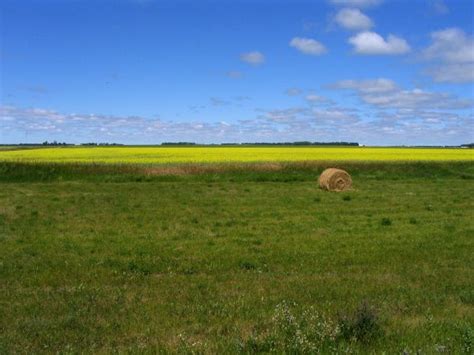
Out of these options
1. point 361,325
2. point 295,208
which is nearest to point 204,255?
point 361,325

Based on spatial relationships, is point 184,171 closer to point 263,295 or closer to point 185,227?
point 185,227

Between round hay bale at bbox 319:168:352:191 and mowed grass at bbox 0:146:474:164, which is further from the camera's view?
mowed grass at bbox 0:146:474:164

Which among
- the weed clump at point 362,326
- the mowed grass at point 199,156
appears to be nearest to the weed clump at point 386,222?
the weed clump at point 362,326

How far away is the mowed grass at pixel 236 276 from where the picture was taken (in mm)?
6090

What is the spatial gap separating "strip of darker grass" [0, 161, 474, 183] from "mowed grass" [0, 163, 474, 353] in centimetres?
1404

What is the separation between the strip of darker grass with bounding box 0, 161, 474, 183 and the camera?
35531 millimetres

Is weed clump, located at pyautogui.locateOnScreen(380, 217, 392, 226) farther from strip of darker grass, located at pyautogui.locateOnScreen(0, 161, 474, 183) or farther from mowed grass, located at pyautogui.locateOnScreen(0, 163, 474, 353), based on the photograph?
strip of darker grass, located at pyautogui.locateOnScreen(0, 161, 474, 183)

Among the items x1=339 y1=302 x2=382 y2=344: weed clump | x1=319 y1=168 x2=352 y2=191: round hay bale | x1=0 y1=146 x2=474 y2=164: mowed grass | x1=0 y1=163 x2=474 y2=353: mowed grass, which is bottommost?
x1=0 y1=163 x2=474 y2=353: mowed grass

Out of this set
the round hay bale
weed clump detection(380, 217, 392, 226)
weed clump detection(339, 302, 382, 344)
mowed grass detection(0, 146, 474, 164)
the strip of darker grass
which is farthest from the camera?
mowed grass detection(0, 146, 474, 164)

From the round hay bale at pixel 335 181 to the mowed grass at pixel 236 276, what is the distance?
6.37 m

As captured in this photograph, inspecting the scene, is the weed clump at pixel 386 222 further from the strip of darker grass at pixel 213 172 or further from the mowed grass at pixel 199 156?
the mowed grass at pixel 199 156

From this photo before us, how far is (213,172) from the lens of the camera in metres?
38.2

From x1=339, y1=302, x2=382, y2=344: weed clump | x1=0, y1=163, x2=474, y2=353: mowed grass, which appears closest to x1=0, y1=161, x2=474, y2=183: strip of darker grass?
x1=0, y1=163, x2=474, y2=353: mowed grass

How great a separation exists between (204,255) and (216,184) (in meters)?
21.0
